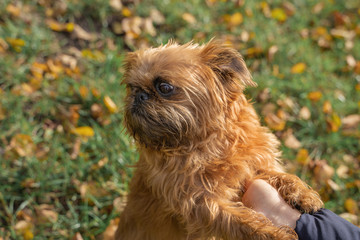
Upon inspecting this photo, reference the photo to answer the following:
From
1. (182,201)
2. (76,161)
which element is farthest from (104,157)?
(182,201)

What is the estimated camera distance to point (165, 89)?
2.36 m

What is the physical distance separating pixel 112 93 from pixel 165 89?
1.87 m

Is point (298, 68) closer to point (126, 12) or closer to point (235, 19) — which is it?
point (235, 19)

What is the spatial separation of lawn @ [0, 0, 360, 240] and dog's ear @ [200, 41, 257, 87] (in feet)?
2.66

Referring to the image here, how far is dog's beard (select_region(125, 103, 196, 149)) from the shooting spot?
236 cm

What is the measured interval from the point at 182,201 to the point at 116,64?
236 centimetres

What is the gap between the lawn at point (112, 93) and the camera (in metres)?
3.56

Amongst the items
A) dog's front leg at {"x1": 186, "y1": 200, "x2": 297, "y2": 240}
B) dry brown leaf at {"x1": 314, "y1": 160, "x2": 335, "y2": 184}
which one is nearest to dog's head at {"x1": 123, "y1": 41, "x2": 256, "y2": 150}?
dog's front leg at {"x1": 186, "y1": 200, "x2": 297, "y2": 240}

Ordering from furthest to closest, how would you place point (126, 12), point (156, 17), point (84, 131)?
point (156, 17)
point (126, 12)
point (84, 131)

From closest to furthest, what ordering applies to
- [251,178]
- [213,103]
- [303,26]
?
1. [213,103]
2. [251,178]
3. [303,26]

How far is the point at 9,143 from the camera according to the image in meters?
3.74

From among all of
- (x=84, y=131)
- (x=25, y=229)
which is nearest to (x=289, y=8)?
(x=84, y=131)

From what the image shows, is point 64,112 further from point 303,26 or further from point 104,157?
point 303,26

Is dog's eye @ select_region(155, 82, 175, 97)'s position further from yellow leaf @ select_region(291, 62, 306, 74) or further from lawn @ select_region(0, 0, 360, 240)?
yellow leaf @ select_region(291, 62, 306, 74)
